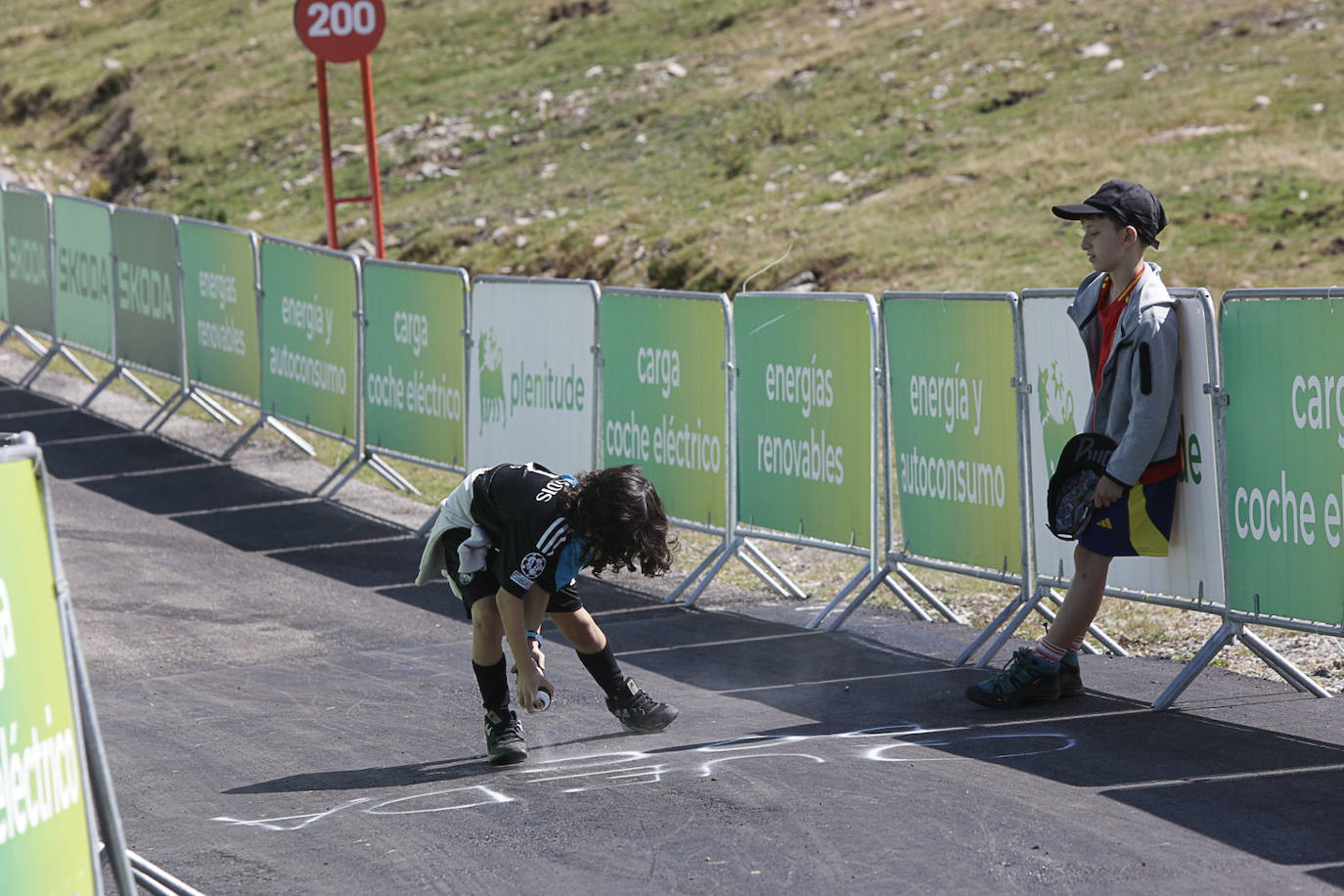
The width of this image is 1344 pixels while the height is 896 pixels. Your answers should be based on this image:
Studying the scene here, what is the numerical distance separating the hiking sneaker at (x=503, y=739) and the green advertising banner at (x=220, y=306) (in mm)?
8072

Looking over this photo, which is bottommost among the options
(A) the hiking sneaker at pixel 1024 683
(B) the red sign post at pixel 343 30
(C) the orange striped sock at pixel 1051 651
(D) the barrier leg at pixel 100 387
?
(A) the hiking sneaker at pixel 1024 683

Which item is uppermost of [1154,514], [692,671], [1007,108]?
[1007,108]

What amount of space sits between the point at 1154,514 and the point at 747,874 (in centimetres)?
277

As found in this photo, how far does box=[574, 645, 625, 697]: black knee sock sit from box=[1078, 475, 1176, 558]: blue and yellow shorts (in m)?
1.91

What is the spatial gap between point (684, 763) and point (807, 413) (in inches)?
127

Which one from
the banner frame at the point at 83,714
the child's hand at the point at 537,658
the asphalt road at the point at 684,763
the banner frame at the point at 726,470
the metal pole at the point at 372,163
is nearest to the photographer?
the banner frame at the point at 83,714

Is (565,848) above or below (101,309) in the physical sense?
below

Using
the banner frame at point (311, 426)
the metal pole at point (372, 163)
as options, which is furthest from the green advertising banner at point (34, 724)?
the metal pole at point (372, 163)

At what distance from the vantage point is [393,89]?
37.6 metres

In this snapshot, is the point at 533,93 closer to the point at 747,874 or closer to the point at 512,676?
the point at 512,676

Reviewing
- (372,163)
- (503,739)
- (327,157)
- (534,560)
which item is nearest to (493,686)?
(503,739)

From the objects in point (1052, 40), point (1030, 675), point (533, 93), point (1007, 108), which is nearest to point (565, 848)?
point (1030, 675)

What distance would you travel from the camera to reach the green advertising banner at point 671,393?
31.2 feet

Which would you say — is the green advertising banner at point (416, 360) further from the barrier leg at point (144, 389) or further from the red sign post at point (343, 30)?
the red sign post at point (343, 30)
